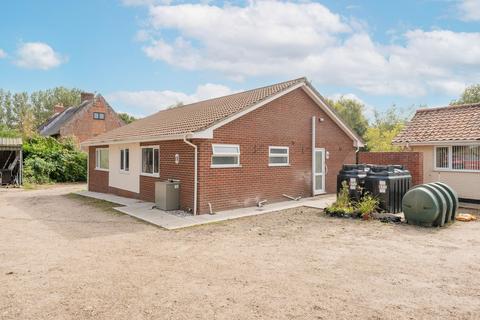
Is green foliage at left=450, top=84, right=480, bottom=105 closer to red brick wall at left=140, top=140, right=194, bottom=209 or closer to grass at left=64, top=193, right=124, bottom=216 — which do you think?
red brick wall at left=140, top=140, right=194, bottom=209

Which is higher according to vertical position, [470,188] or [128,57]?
[128,57]

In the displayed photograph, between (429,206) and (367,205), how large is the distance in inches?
70.5

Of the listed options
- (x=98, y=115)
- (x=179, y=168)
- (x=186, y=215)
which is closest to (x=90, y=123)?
(x=98, y=115)

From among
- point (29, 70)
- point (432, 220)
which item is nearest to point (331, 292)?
point (432, 220)

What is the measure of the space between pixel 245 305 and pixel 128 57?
1522 cm

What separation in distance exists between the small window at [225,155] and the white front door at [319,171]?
15.4 feet

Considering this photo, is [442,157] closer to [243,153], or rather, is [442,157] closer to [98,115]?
[243,153]

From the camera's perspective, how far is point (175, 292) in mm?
4969

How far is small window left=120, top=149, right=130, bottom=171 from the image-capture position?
15459 millimetres

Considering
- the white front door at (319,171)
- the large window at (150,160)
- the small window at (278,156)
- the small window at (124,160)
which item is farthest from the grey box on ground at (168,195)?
the white front door at (319,171)

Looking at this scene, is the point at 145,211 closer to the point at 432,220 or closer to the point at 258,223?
the point at 258,223

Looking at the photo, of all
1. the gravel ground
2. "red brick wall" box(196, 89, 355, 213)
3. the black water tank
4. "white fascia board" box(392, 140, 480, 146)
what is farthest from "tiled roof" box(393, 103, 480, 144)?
the gravel ground

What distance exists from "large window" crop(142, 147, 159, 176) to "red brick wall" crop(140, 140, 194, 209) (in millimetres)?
250

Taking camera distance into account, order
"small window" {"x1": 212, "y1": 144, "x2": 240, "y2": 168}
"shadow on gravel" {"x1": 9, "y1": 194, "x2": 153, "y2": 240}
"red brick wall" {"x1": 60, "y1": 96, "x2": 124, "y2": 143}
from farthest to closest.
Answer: "red brick wall" {"x1": 60, "y1": 96, "x2": 124, "y2": 143}
"small window" {"x1": 212, "y1": 144, "x2": 240, "y2": 168}
"shadow on gravel" {"x1": 9, "y1": 194, "x2": 153, "y2": 240}
